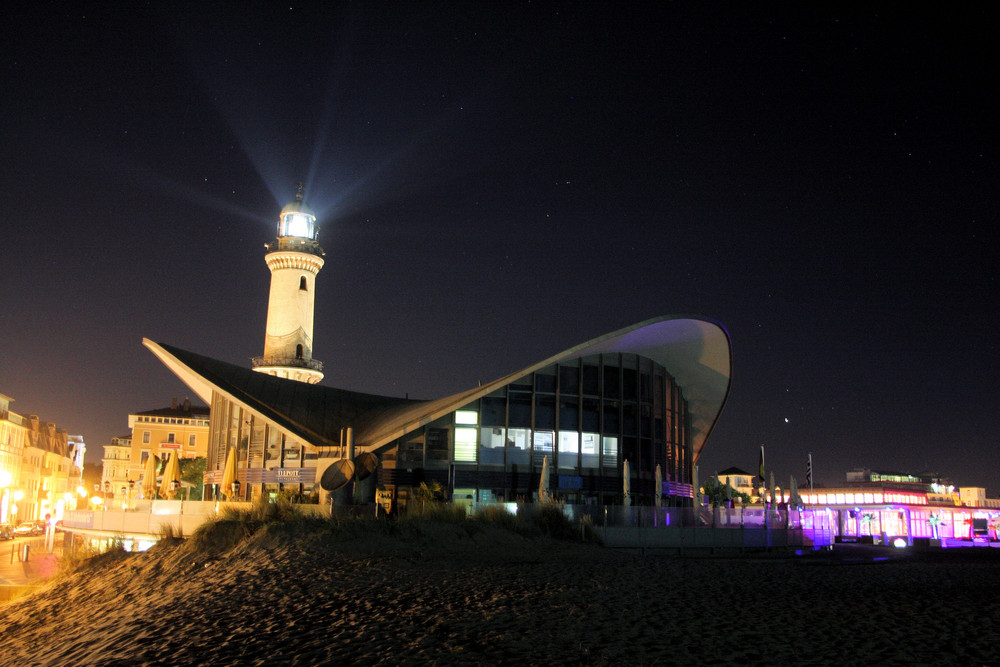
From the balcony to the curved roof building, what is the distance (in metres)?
17.5

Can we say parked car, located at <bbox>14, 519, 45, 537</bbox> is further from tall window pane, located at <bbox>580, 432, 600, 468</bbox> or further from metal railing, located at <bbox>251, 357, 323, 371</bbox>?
tall window pane, located at <bbox>580, 432, 600, 468</bbox>

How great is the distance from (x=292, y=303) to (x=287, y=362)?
14.4 ft

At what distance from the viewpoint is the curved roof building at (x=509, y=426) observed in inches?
1313

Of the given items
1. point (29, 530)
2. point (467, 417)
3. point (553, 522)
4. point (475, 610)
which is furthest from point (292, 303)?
point (475, 610)

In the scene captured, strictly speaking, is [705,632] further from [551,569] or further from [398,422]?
[398,422]

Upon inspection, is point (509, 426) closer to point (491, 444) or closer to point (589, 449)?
point (491, 444)

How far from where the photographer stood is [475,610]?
12.1 metres

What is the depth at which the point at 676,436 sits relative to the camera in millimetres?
39656

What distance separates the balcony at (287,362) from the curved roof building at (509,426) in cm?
1751

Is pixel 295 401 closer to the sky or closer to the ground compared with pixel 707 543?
closer to the sky

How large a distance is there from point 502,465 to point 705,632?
23028mm

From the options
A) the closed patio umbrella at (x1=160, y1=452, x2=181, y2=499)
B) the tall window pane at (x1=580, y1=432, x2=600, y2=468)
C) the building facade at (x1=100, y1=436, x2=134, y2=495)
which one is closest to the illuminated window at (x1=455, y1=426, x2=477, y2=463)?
the tall window pane at (x1=580, y1=432, x2=600, y2=468)

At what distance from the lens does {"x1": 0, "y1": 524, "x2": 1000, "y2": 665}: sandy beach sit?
9906 mm

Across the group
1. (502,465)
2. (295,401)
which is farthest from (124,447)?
(502,465)
